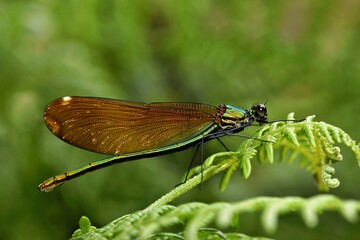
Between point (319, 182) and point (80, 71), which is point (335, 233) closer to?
point (319, 182)

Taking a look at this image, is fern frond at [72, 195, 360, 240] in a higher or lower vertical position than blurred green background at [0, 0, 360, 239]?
lower

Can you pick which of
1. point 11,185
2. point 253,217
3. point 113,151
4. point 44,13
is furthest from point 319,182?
point 44,13

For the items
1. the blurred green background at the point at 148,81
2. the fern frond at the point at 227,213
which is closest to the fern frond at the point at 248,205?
the fern frond at the point at 227,213

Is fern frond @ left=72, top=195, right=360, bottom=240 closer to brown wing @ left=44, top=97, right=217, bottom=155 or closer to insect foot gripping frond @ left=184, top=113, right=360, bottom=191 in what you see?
insect foot gripping frond @ left=184, top=113, right=360, bottom=191

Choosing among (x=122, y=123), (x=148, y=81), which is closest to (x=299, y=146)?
(x=122, y=123)

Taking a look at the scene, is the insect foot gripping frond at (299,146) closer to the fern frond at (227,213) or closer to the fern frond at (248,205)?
the fern frond at (248,205)

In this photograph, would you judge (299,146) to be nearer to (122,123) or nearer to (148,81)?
(122,123)

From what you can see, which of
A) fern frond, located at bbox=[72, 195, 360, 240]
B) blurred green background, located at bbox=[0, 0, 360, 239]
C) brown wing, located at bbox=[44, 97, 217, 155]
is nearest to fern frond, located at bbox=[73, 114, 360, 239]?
fern frond, located at bbox=[72, 195, 360, 240]
